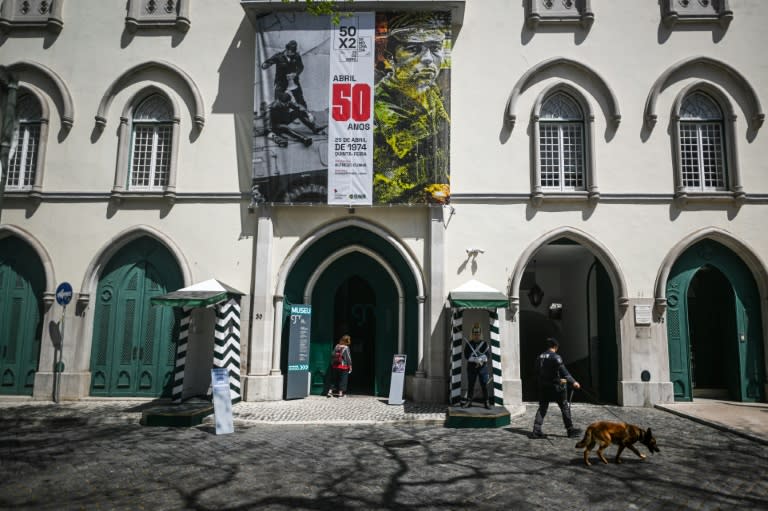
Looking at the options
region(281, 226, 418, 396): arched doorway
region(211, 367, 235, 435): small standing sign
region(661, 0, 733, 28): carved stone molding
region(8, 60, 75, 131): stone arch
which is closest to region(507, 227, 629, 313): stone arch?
region(281, 226, 418, 396): arched doorway

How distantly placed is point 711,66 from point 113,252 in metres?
16.8

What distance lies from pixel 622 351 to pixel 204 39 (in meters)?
14.0

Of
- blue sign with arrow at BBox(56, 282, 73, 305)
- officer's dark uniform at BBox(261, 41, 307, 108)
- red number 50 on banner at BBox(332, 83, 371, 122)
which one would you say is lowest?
blue sign with arrow at BBox(56, 282, 73, 305)

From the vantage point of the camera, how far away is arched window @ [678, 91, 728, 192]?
13.7m

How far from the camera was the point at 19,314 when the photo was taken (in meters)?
14.0

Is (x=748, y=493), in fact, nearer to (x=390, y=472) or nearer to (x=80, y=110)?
(x=390, y=472)

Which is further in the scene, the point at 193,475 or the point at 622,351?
the point at 622,351

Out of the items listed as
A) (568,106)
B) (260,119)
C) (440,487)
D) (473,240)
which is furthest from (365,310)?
(440,487)

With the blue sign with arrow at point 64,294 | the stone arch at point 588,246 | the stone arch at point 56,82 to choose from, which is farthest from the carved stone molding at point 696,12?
the blue sign with arrow at point 64,294

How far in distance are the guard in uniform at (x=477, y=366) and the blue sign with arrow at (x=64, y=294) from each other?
10.2 metres

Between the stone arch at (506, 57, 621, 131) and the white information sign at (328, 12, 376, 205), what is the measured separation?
3.73m

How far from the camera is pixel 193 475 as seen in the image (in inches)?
272

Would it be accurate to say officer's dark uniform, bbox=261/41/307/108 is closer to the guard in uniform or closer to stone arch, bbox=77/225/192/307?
stone arch, bbox=77/225/192/307

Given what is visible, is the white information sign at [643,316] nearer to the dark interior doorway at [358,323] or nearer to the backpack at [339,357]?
the dark interior doorway at [358,323]
